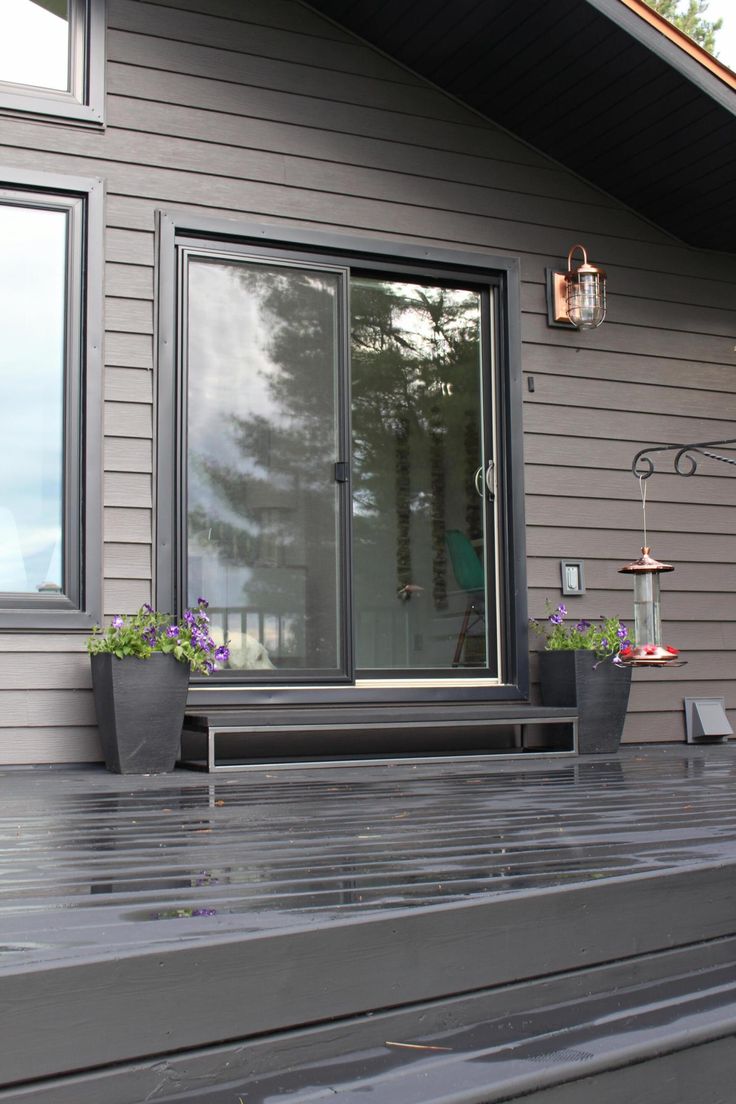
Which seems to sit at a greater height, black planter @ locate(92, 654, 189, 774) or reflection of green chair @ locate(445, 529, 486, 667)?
reflection of green chair @ locate(445, 529, 486, 667)

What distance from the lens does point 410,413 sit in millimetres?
5027

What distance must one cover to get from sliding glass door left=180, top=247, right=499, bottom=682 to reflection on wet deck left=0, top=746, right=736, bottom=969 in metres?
0.87

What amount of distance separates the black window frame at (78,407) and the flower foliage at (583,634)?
1.75 m

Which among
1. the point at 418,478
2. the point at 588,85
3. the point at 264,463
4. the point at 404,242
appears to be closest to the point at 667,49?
the point at 588,85

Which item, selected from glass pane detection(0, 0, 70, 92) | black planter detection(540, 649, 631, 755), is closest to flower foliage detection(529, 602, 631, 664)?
black planter detection(540, 649, 631, 755)

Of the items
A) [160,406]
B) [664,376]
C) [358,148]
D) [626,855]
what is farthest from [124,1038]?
[664,376]

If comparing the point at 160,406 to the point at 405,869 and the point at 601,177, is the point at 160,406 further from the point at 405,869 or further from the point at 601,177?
the point at 405,869

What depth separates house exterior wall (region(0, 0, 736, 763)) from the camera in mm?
3768

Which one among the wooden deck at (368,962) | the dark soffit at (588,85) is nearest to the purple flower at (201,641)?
the wooden deck at (368,962)

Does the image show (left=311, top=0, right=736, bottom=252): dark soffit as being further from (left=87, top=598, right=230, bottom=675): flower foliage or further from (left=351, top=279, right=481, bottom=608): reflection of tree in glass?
(left=87, top=598, right=230, bottom=675): flower foliage

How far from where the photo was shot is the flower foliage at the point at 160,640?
3.38 m

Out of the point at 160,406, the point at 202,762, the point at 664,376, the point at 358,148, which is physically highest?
the point at 358,148

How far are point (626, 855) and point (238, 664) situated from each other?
2.30 meters

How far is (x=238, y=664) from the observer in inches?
154
